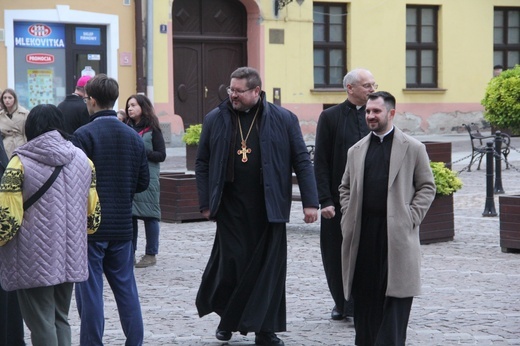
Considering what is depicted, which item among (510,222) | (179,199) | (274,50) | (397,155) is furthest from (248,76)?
(274,50)

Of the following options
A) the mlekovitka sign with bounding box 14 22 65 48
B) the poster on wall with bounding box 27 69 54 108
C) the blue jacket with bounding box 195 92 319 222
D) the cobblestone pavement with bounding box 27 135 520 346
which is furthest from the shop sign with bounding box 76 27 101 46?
the blue jacket with bounding box 195 92 319 222

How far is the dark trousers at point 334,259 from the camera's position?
8.41 meters

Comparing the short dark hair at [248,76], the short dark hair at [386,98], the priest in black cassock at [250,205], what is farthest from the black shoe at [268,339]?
the short dark hair at [386,98]

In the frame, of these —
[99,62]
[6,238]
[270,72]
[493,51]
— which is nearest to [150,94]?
[99,62]

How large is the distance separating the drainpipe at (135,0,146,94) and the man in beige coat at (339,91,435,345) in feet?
63.8

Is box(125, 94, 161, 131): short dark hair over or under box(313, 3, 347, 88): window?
under

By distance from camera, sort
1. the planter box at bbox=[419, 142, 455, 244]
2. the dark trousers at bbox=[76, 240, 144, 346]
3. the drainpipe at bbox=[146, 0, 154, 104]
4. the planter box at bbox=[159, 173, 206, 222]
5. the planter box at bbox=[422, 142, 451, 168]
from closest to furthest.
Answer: the dark trousers at bbox=[76, 240, 144, 346]
the planter box at bbox=[419, 142, 455, 244]
the planter box at bbox=[159, 173, 206, 222]
the planter box at bbox=[422, 142, 451, 168]
the drainpipe at bbox=[146, 0, 154, 104]

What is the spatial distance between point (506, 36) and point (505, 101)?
42.7 feet

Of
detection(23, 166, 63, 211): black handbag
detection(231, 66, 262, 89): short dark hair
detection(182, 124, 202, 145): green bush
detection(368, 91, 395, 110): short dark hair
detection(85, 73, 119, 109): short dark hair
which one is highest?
detection(231, 66, 262, 89): short dark hair

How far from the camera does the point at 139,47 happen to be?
86.3ft

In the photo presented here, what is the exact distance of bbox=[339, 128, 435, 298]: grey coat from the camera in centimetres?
683

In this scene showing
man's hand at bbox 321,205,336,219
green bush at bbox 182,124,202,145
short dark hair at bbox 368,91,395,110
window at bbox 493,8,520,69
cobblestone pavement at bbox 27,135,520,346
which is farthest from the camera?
window at bbox 493,8,520,69

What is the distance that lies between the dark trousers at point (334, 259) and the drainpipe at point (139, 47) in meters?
18.0

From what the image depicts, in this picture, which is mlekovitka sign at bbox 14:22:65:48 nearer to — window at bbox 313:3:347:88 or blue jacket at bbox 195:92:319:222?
window at bbox 313:3:347:88
